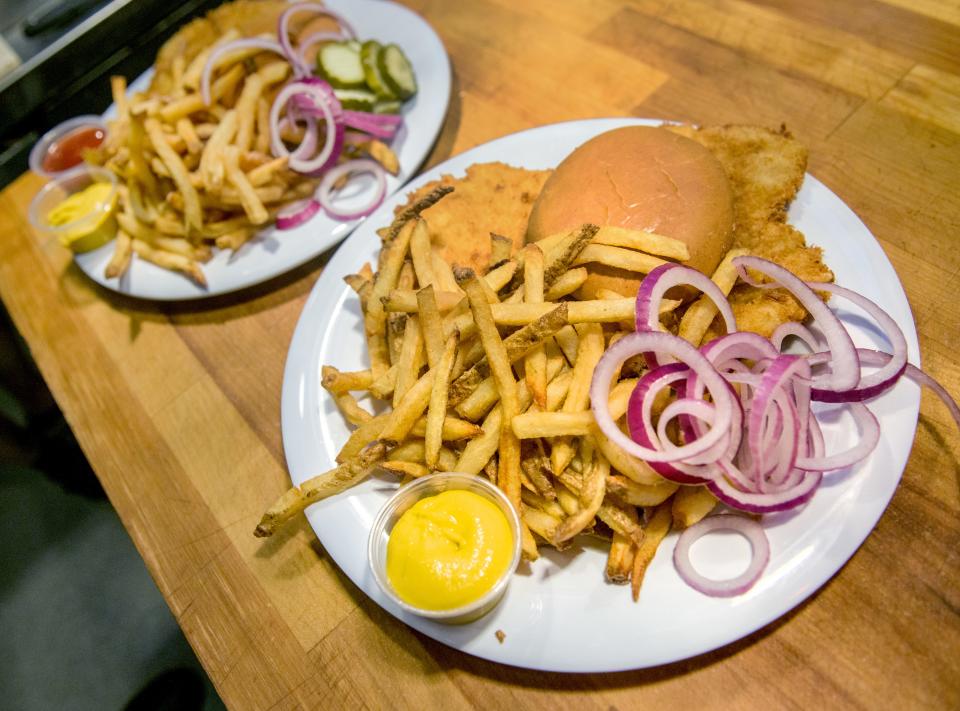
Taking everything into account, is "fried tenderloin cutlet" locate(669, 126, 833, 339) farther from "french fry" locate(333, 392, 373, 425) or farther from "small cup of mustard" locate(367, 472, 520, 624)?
"french fry" locate(333, 392, 373, 425)

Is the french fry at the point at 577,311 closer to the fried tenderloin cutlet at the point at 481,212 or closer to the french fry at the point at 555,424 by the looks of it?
the french fry at the point at 555,424

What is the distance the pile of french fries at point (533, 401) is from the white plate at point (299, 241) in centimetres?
104

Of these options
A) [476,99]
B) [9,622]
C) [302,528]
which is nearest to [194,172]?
[476,99]

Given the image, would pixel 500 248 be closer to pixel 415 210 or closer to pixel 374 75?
pixel 415 210

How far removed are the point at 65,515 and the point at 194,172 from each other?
199cm

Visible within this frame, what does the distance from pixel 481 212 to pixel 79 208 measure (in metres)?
2.19

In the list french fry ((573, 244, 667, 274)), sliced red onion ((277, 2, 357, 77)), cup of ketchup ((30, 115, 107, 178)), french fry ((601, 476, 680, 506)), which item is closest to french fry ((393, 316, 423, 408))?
french fry ((573, 244, 667, 274))

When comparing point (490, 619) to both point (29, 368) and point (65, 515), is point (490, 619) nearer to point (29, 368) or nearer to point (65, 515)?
point (65, 515)

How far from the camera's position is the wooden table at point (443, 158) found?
189 centimetres

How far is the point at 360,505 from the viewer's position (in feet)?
7.30

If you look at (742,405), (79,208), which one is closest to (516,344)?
(742,405)

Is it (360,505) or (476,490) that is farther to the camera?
(360,505)

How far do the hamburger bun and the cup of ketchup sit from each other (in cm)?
282

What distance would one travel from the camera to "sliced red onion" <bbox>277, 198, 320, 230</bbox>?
3.20m
